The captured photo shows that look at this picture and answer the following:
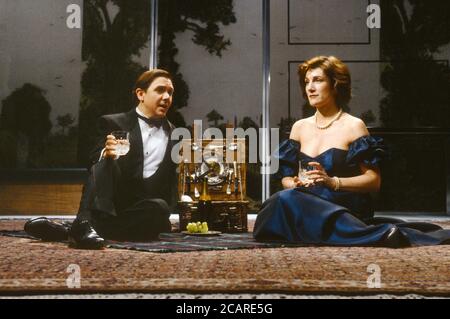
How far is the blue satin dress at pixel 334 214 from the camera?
2887 mm

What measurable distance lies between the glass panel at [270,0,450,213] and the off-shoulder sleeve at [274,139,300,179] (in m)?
2.15

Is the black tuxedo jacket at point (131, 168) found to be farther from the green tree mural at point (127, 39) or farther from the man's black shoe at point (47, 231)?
the green tree mural at point (127, 39)

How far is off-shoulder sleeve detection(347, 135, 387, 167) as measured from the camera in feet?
9.73

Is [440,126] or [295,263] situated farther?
[440,126]

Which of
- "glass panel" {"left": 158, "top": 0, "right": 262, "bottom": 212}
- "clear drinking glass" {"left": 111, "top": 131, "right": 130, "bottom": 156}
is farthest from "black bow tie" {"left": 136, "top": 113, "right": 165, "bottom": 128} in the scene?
"glass panel" {"left": 158, "top": 0, "right": 262, "bottom": 212}

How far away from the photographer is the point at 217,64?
5.38m

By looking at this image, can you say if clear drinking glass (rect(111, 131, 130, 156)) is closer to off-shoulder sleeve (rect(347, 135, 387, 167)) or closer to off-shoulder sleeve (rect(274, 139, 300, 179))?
off-shoulder sleeve (rect(274, 139, 300, 179))

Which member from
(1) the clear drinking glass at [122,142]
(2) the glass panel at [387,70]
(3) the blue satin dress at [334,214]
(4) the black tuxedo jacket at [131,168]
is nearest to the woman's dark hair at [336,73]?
(3) the blue satin dress at [334,214]

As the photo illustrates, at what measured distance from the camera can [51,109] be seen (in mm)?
5367

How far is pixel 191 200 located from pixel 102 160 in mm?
1049

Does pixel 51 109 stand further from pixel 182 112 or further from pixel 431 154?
pixel 431 154

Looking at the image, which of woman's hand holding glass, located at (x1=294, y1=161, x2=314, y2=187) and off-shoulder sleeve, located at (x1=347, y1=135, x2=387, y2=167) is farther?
off-shoulder sleeve, located at (x1=347, y1=135, x2=387, y2=167)

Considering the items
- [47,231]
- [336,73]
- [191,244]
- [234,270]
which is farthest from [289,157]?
[47,231]
